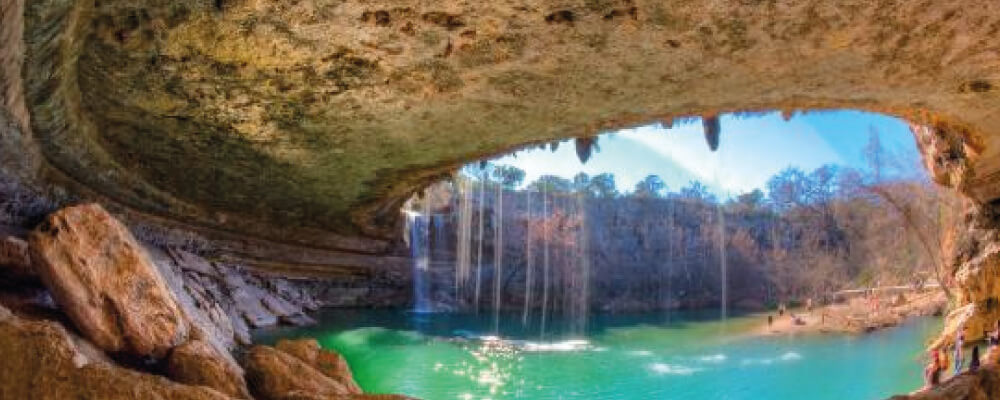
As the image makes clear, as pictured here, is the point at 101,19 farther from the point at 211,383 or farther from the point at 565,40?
the point at 565,40

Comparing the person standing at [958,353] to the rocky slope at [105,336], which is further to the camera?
the person standing at [958,353]

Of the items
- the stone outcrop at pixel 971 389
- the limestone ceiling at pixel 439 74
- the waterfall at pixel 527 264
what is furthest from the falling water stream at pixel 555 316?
the stone outcrop at pixel 971 389

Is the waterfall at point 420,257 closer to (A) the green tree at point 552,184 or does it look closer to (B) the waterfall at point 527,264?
(B) the waterfall at point 527,264

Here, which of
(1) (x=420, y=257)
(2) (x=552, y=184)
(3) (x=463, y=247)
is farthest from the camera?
(2) (x=552, y=184)

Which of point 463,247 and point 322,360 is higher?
point 322,360

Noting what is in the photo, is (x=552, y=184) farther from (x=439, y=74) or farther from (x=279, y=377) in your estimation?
(x=279, y=377)

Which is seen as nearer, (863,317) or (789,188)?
(863,317)

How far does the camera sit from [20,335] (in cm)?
240

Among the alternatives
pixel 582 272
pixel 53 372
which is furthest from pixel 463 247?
pixel 53 372

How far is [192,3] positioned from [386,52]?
4.18 ft

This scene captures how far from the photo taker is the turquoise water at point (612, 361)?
887cm

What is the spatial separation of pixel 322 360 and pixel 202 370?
1.27 m

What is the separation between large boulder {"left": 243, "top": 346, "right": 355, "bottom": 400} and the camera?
345cm

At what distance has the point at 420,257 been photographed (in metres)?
22.7
